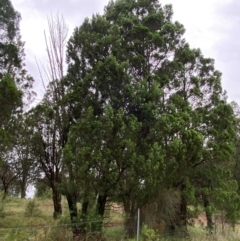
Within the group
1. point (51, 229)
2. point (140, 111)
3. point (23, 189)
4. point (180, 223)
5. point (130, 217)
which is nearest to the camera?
point (51, 229)

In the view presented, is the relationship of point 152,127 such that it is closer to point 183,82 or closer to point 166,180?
point 166,180


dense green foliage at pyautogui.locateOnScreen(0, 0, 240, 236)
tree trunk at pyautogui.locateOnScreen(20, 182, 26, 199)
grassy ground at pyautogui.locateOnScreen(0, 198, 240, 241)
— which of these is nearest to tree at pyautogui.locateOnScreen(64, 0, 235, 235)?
dense green foliage at pyautogui.locateOnScreen(0, 0, 240, 236)

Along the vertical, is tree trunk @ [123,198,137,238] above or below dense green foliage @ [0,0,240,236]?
below

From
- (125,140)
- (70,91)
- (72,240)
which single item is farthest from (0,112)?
(72,240)

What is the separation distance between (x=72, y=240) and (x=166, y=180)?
402 cm

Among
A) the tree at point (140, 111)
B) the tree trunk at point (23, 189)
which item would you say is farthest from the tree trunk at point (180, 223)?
the tree trunk at point (23, 189)

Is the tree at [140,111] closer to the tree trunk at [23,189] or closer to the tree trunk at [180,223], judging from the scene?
the tree trunk at [180,223]

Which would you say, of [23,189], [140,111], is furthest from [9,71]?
[23,189]

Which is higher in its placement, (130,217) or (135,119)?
(135,119)

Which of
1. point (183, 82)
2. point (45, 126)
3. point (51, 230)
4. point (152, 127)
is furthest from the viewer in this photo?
point (45, 126)

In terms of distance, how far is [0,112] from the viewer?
14008 millimetres

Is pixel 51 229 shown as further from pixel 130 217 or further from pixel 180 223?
pixel 180 223

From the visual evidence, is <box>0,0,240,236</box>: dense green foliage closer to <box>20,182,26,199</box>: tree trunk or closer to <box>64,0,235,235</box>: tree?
<box>64,0,235,235</box>: tree

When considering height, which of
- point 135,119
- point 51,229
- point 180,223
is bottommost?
point 51,229
